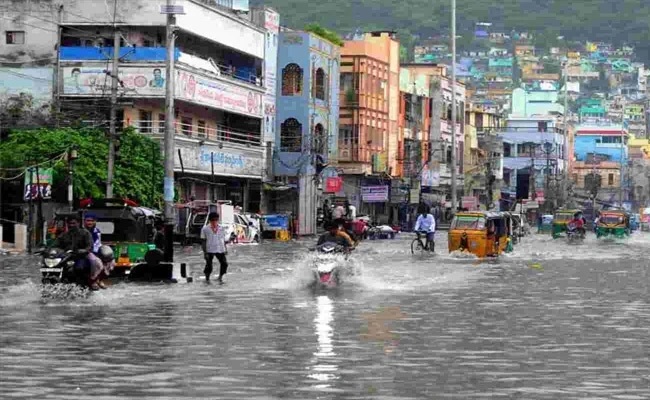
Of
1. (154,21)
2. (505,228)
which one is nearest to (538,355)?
(505,228)

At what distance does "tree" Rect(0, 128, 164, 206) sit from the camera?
220ft

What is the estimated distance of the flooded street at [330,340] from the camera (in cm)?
1652

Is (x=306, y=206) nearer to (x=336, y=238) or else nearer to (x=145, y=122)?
(x=145, y=122)

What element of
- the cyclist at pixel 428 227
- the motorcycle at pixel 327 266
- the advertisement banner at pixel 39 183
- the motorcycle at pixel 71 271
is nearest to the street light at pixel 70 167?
the advertisement banner at pixel 39 183

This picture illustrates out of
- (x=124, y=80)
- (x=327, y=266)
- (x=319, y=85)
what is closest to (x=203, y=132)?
(x=124, y=80)

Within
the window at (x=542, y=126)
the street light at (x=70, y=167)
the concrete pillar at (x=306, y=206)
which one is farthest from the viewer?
the window at (x=542, y=126)

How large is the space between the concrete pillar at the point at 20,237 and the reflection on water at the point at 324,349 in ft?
104

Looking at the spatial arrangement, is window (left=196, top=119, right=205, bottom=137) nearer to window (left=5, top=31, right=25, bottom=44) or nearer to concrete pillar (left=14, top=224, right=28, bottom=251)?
window (left=5, top=31, right=25, bottom=44)

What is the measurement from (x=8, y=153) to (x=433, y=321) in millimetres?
44524

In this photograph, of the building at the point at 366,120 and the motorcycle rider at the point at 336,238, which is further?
the building at the point at 366,120

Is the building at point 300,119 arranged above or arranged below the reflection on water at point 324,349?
above

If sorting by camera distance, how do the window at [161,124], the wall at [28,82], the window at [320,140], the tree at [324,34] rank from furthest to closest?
the tree at [324,34] < the window at [320,140] < the window at [161,124] < the wall at [28,82]

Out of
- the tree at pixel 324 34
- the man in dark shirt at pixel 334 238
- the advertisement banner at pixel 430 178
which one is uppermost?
the tree at pixel 324 34

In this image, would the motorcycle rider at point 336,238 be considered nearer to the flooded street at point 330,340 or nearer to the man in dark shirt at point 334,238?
the man in dark shirt at point 334,238
